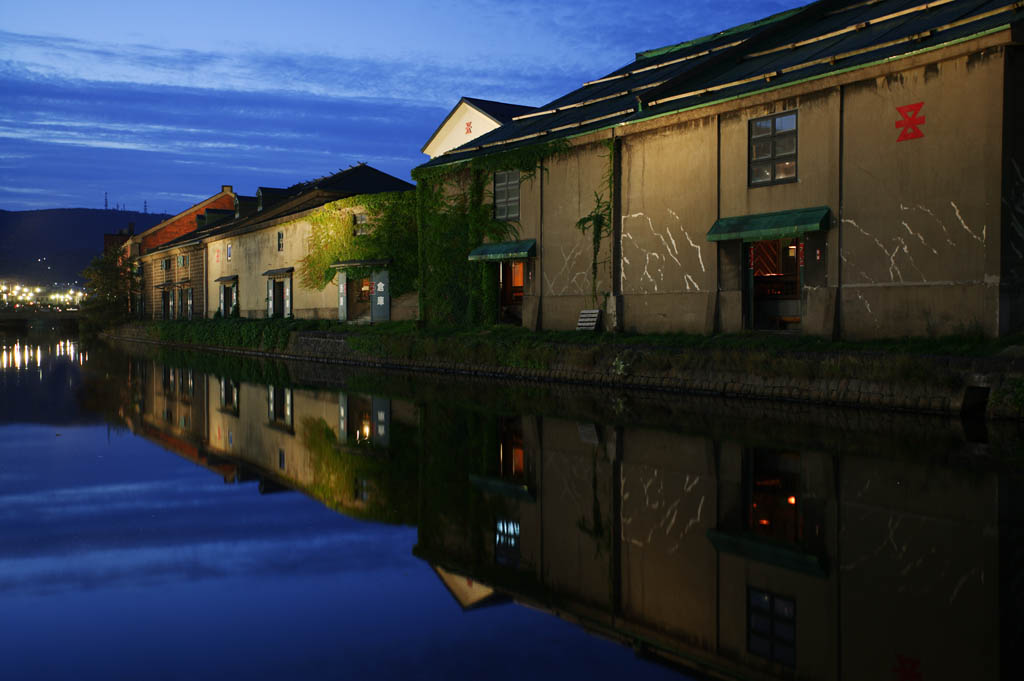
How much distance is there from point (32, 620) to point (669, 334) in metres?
17.7

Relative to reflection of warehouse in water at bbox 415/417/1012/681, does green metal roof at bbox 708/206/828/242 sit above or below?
above

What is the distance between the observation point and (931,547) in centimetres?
608

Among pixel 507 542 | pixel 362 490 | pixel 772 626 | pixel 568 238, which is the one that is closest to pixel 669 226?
pixel 568 238

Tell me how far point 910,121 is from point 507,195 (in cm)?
1321

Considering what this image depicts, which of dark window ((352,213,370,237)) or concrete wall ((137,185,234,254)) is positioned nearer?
dark window ((352,213,370,237))

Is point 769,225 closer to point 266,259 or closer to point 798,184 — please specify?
point 798,184

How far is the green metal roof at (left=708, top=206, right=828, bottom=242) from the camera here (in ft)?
60.4

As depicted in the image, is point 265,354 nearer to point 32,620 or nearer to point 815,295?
point 815,295

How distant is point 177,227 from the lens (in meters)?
78.1

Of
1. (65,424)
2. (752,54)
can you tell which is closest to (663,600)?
(65,424)

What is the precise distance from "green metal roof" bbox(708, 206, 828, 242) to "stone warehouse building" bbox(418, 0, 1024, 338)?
5 centimetres

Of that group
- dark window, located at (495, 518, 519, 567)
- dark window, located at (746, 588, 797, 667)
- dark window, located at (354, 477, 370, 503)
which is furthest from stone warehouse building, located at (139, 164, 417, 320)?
dark window, located at (746, 588, 797, 667)

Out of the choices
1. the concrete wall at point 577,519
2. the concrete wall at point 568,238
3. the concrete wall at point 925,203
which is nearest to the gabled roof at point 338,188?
the concrete wall at point 568,238

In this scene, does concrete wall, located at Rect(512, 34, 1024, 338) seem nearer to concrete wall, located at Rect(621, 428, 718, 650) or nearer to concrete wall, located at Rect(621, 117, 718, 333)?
concrete wall, located at Rect(621, 117, 718, 333)
